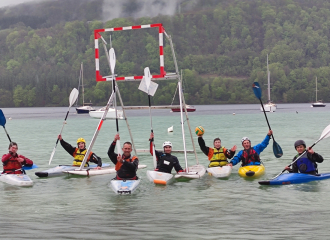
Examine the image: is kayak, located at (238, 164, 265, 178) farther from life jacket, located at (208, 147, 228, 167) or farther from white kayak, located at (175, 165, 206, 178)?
white kayak, located at (175, 165, 206, 178)

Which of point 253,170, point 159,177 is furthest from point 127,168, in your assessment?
point 253,170

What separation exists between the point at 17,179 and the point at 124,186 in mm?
3575

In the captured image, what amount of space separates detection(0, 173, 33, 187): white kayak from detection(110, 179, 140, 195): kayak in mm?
2865

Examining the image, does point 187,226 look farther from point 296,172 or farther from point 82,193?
point 296,172

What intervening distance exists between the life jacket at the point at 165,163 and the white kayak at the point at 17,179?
3.77 meters

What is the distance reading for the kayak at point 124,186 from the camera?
13570 mm

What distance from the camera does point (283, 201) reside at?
496 inches

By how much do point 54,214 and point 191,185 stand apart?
4864 millimetres

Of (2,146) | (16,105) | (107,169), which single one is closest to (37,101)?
(16,105)

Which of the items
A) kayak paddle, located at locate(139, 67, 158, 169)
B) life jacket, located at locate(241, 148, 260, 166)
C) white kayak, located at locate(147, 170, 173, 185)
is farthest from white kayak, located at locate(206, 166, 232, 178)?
kayak paddle, located at locate(139, 67, 158, 169)

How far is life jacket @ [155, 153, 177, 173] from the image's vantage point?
15.5 meters

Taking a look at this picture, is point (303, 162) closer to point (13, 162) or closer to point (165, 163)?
point (165, 163)

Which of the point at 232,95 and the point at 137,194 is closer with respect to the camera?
the point at 137,194

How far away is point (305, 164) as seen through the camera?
1502 centimetres
